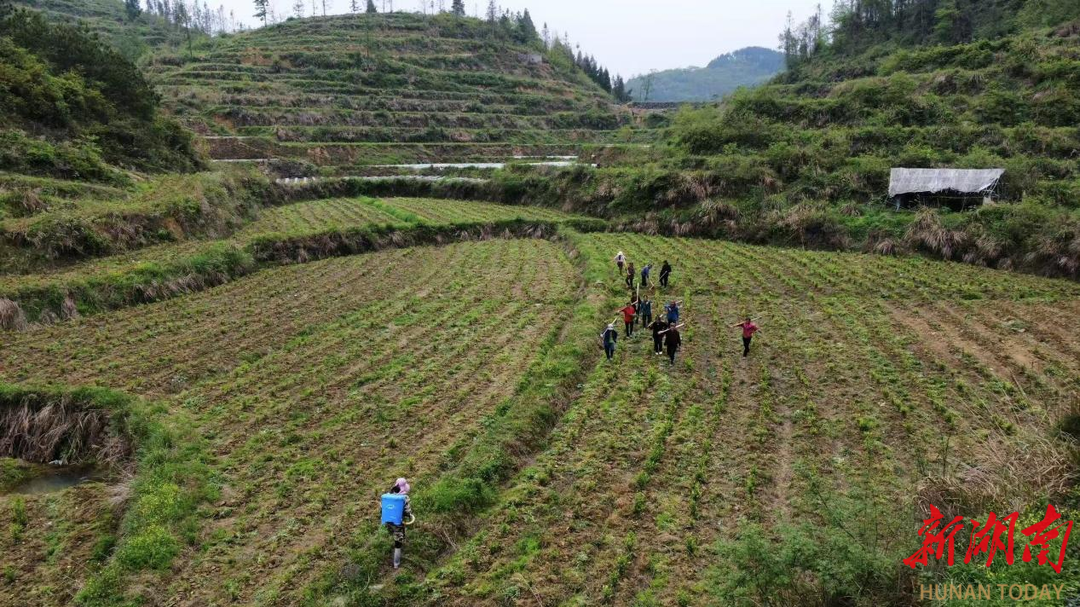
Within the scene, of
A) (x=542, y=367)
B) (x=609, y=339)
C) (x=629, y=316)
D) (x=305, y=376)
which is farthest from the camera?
(x=629, y=316)

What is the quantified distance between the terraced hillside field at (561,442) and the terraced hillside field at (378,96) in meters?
53.4

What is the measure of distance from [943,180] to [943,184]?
0.35 meters

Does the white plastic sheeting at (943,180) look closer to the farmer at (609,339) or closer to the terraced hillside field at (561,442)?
the terraced hillside field at (561,442)

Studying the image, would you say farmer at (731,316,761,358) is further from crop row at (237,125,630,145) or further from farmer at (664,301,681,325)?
crop row at (237,125,630,145)

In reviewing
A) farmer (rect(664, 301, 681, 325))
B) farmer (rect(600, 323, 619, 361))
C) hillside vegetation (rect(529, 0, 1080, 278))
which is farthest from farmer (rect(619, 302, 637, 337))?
hillside vegetation (rect(529, 0, 1080, 278))

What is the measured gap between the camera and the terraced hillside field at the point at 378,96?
69375 millimetres

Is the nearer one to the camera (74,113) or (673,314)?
(673,314)

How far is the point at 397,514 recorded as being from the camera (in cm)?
912

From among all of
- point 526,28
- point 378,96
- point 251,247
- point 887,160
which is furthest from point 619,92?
point 251,247

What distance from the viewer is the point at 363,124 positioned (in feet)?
255

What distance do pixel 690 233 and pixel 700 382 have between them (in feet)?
69.5

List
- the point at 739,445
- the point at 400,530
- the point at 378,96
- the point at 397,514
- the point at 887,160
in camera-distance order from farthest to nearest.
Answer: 1. the point at 378,96
2. the point at 887,160
3. the point at 739,445
4. the point at 400,530
5. the point at 397,514
